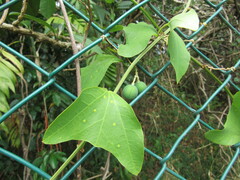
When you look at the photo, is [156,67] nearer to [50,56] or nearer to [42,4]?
[50,56]

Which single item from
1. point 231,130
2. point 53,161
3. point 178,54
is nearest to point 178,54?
point 178,54

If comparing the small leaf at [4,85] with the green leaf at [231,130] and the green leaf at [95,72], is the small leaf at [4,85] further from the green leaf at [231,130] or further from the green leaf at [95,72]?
the green leaf at [231,130]

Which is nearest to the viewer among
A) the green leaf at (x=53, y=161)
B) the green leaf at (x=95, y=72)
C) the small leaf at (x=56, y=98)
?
the green leaf at (x=95, y=72)

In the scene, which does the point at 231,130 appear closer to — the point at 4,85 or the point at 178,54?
the point at 178,54

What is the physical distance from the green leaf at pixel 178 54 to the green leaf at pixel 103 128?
0.14 m

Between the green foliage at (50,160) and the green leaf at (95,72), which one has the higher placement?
the green leaf at (95,72)

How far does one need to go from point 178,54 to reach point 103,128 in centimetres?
22

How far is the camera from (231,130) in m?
0.59

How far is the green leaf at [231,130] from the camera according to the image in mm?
581

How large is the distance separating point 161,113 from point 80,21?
1.32m

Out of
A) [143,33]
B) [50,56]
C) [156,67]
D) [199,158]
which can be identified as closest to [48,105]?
[50,56]

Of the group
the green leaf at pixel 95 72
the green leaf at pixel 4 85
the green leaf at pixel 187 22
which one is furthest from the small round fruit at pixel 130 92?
the green leaf at pixel 4 85

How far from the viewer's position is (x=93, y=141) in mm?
385

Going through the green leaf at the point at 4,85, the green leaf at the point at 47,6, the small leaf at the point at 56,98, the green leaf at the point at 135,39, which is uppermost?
the green leaf at the point at 47,6
